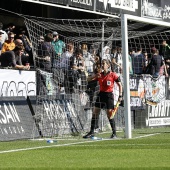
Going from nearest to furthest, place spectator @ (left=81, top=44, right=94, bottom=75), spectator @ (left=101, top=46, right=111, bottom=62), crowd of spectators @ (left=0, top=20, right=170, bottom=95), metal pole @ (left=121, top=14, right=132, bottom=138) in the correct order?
metal pole @ (left=121, top=14, right=132, bottom=138), crowd of spectators @ (left=0, top=20, right=170, bottom=95), spectator @ (left=81, top=44, right=94, bottom=75), spectator @ (left=101, top=46, right=111, bottom=62)

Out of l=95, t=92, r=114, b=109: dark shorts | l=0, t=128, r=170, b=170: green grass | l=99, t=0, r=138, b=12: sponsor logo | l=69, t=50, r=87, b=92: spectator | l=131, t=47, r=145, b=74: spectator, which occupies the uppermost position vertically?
l=99, t=0, r=138, b=12: sponsor logo

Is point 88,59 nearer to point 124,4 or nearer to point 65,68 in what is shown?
point 65,68

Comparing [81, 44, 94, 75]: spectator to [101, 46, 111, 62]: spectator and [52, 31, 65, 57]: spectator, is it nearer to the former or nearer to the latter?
[101, 46, 111, 62]: spectator

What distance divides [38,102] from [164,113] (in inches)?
336

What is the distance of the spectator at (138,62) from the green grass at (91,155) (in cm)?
986

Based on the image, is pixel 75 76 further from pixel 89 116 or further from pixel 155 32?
pixel 155 32

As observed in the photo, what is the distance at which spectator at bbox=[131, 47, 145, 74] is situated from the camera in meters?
28.0

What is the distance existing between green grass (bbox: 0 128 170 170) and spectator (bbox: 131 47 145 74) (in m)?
9.86

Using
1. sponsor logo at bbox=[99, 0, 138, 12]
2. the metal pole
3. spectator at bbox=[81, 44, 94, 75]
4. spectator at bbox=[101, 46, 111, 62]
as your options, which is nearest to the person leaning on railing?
the metal pole

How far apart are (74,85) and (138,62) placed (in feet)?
20.0

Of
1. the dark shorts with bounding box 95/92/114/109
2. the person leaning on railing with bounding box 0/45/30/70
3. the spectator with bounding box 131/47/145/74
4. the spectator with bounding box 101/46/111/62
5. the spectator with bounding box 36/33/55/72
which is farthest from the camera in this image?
the spectator with bounding box 131/47/145/74

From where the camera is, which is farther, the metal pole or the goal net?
the goal net

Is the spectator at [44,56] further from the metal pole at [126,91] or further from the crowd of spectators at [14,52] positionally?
the metal pole at [126,91]

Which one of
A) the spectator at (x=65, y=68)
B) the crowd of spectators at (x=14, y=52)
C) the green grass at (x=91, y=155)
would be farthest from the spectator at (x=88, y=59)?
the green grass at (x=91, y=155)
